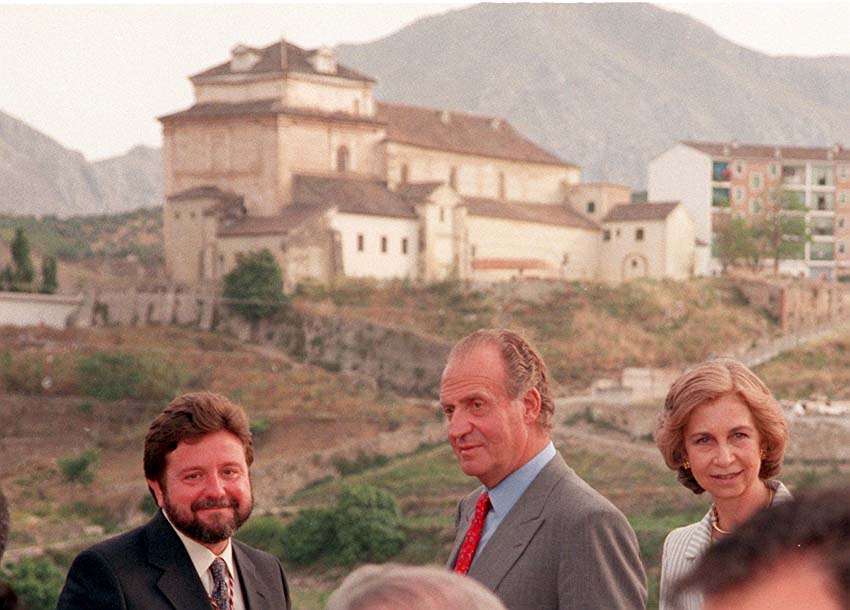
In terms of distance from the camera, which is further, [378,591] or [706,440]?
[706,440]

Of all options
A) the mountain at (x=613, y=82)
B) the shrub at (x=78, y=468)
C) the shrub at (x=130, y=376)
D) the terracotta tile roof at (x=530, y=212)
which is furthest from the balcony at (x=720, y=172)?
the mountain at (x=613, y=82)

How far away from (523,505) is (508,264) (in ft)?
155

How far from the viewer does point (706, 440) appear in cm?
362

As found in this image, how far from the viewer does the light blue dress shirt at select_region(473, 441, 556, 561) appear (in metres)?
3.54

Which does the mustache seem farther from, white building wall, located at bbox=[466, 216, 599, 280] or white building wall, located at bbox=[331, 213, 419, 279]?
white building wall, located at bbox=[466, 216, 599, 280]

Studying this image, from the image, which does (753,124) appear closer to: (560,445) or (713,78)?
(713,78)

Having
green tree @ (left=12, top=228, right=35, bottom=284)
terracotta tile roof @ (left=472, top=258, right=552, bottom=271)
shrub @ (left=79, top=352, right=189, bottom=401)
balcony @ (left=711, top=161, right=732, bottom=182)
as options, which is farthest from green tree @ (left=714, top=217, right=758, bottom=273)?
green tree @ (left=12, top=228, right=35, bottom=284)

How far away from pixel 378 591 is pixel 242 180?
47.2 metres

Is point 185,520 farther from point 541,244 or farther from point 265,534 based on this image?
point 541,244

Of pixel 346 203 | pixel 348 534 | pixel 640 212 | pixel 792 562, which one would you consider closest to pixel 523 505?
pixel 792 562

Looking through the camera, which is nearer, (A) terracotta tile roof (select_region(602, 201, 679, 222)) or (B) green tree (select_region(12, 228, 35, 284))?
(B) green tree (select_region(12, 228, 35, 284))

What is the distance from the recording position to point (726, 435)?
361 centimetres

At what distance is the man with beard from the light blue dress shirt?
1.73 ft

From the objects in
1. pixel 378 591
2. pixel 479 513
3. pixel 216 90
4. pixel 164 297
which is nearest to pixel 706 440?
pixel 479 513
